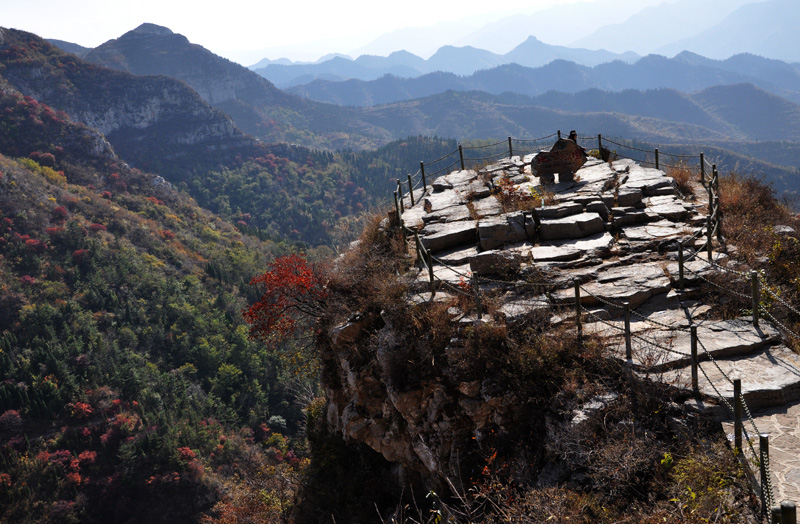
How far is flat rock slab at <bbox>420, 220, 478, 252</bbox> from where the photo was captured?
1253cm

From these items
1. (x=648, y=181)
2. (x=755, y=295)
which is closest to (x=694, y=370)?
(x=755, y=295)

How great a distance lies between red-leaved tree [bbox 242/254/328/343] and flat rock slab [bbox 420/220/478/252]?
2.99 m

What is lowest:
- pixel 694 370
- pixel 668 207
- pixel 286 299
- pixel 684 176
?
pixel 286 299

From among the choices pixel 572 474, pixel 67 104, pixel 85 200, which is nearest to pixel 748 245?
pixel 572 474

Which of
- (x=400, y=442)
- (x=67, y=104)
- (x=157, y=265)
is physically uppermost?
(x=67, y=104)

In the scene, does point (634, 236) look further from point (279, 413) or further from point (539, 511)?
point (279, 413)

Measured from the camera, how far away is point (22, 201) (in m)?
61.8

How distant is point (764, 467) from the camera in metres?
5.11

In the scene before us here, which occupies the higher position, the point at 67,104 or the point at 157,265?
the point at 67,104

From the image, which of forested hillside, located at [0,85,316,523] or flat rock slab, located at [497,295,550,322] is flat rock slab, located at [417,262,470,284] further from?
forested hillside, located at [0,85,316,523]

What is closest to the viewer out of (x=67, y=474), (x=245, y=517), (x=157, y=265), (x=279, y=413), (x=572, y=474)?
(x=572, y=474)

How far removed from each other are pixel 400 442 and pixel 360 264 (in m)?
4.21

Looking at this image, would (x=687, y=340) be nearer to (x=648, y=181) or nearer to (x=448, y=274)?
(x=448, y=274)

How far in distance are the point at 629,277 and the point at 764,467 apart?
5.28 meters
